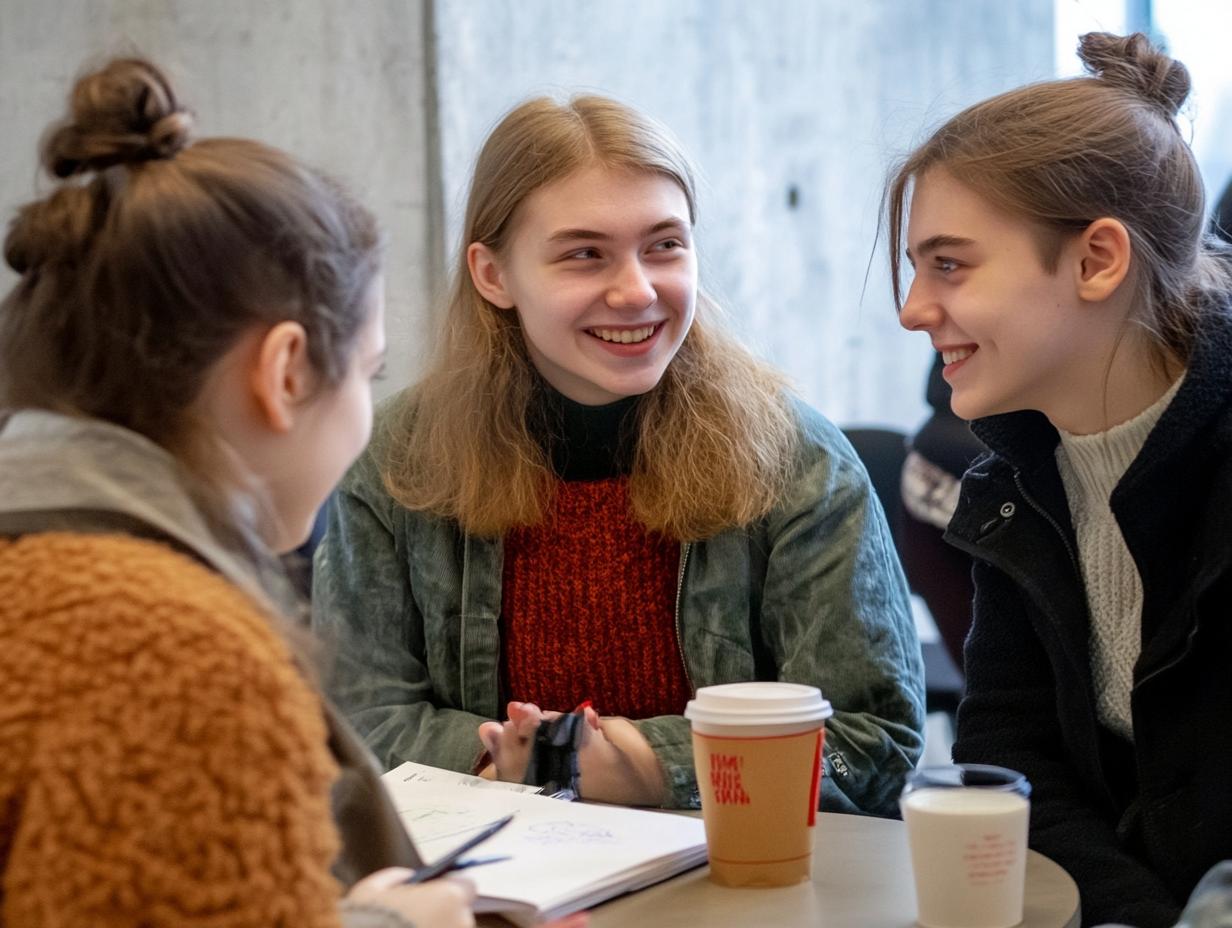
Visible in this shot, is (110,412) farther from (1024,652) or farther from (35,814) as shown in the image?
(1024,652)

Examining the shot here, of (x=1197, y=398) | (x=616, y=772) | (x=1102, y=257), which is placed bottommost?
(x=616, y=772)

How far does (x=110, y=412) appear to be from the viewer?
102 centimetres

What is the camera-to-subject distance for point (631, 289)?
71.9 inches

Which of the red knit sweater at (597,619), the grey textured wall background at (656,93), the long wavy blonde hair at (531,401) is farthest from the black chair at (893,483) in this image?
the red knit sweater at (597,619)

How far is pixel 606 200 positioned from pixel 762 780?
2.80 ft

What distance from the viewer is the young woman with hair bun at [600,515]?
1.78 metres

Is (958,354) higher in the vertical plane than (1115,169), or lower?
lower

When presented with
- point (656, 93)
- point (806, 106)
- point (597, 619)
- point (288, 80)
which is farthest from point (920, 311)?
point (806, 106)

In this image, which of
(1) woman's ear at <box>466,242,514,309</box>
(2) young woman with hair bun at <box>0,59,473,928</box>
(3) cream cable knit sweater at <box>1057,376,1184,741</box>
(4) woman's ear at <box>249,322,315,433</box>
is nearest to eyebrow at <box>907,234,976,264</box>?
(3) cream cable knit sweater at <box>1057,376,1184,741</box>

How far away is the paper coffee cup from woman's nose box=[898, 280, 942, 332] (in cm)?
60

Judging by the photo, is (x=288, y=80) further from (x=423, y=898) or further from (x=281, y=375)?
(x=423, y=898)

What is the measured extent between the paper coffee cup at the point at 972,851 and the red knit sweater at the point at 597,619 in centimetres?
68

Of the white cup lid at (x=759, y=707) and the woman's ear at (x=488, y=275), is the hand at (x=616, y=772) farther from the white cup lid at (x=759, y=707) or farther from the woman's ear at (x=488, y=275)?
the woman's ear at (x=488, y=275)

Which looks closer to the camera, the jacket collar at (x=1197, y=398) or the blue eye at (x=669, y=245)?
the jacket collar at (x=1197, y=398)
